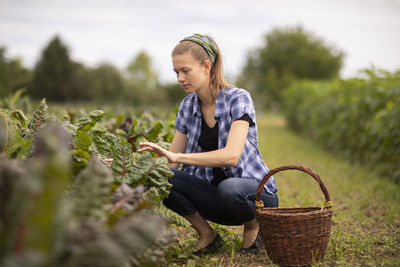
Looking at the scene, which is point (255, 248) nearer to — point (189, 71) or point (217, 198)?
point (217, 198)

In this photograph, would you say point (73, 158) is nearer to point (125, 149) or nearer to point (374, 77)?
point (125, 149)

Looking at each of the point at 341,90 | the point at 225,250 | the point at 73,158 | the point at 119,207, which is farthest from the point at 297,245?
the point at 341,90

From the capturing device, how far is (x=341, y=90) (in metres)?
9.90

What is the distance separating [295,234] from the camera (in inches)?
96.1

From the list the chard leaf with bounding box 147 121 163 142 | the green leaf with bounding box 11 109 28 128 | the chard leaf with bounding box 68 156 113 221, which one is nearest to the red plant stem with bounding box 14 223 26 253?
the chard leaf with bounding box 68 156 113 221

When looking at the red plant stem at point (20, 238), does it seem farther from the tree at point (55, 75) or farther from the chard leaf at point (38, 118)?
the tree at point (55, 75)

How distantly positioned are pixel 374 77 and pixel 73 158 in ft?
22.1

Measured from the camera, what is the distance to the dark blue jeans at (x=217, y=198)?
8.73ft

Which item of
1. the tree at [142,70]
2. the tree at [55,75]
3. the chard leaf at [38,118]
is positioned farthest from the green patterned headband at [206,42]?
the tree at [142,70]

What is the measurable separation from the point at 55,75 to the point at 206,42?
47.6 metres

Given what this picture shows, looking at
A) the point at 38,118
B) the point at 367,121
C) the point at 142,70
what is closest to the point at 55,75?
the point at 142,70

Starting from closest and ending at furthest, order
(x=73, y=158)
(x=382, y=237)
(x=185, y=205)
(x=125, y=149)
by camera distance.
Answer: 1. (x=73, y=158)
2. (x=125, y=149)
3. (x=185, y=205)
4. (x=382, y=237)

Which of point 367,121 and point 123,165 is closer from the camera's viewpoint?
point 123,165

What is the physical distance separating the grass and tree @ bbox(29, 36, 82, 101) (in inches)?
1687
